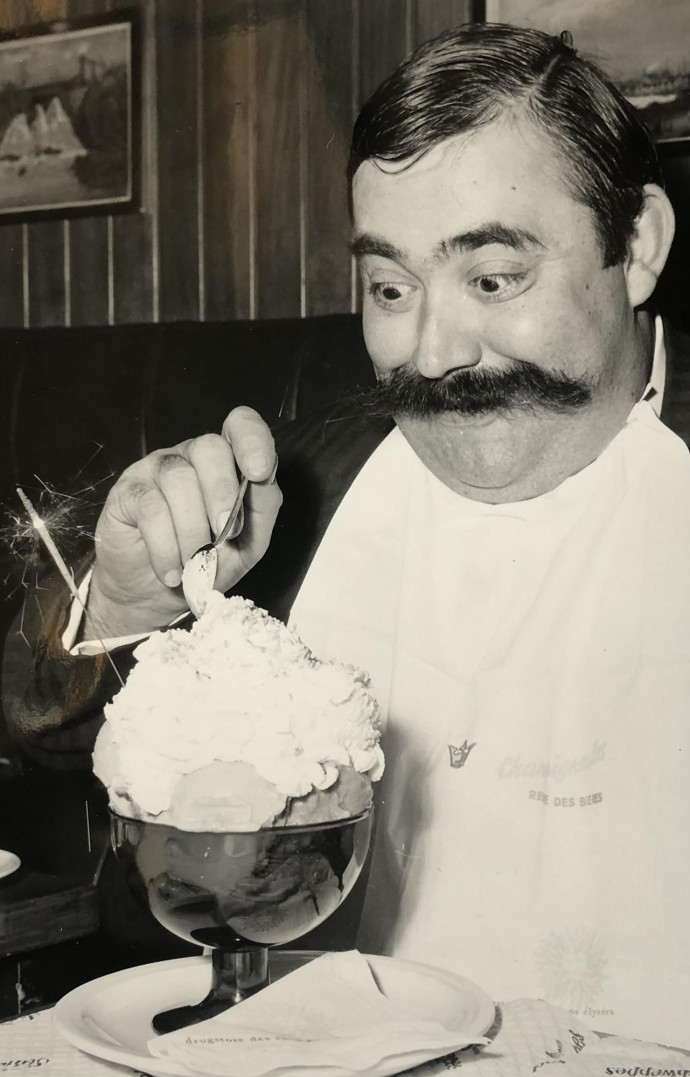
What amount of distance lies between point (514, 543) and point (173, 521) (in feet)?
1.13

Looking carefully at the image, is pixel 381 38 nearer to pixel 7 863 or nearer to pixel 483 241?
pixel 483 241

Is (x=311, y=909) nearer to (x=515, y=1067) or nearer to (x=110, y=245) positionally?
(x=515, y=1067)

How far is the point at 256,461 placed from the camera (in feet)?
3.56

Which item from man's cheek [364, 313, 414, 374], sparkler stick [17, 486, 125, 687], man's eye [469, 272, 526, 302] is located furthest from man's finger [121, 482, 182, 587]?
man's eye [469, 272, 526, 302]

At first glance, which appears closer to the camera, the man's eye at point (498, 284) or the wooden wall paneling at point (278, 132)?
the man's eye at point (498, 284)

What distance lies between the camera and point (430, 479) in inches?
47.2

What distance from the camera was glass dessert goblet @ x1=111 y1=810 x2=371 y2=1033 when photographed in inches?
23.5

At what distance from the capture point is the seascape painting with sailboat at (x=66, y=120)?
1.33 meters

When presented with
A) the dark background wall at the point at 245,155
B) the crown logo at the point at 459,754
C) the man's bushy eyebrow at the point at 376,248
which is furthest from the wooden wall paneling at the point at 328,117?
the crown logo at the point at 459,754

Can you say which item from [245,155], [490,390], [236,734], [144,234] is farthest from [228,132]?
[236,734]

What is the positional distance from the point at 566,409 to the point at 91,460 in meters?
0.66

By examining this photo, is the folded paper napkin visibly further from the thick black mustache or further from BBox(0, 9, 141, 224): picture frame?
BBox(0, 9, 141, 224): picture frame

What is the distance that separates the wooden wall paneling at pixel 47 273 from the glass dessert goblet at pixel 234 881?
39.2 inches

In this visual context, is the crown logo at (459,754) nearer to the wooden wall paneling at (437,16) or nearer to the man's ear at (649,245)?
the man's ear at (649,245)
